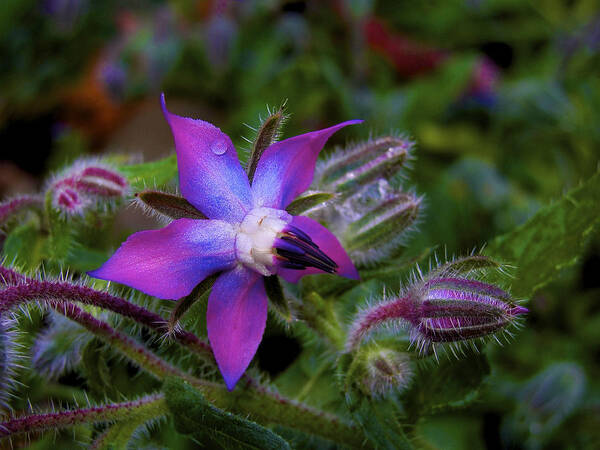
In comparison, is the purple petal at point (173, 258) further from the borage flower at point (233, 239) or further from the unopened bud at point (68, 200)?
the unopened bud at point (68, 200)

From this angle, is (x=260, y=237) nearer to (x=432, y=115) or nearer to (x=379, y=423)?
(x=379, y=423)

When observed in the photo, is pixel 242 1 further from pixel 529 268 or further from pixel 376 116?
pixel 529 268

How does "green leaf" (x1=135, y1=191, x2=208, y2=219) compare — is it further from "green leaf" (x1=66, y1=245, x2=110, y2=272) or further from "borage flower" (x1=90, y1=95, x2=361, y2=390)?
"green leaf" (x1=66, y1=245, x2=110, y2=272)

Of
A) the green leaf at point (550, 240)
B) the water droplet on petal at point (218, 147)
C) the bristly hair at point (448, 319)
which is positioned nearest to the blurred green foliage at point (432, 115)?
the green leaf at point (550, 240)

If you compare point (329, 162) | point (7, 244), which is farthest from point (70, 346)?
point (329, 162)

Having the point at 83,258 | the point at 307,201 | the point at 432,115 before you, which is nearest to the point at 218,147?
the point at 307,201
